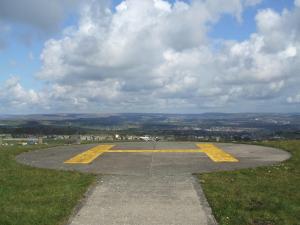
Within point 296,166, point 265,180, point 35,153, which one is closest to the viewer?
point 265,180

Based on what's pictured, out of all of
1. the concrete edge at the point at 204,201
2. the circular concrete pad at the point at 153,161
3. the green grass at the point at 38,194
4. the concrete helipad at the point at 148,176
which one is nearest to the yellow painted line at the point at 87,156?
the concrete helipad at the point at 148,176

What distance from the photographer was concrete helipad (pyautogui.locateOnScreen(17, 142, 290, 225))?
7.43m

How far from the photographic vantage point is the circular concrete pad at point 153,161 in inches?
478

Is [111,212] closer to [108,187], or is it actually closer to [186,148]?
[108,187]

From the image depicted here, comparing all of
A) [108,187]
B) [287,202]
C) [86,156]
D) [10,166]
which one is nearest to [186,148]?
[86,156]

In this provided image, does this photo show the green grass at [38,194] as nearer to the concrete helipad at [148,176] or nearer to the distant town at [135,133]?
the concrete helipad at [148,176]

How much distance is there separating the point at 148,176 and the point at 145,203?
278cm

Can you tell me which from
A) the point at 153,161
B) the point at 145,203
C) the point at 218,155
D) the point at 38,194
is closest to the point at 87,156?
the point at 153,161

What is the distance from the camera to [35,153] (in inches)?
675

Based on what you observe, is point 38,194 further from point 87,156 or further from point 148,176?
point 87,156

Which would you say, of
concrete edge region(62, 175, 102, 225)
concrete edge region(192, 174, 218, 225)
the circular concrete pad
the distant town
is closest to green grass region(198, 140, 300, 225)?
concrete edge region(192, 174, 218, 225)

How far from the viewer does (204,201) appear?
27.6 ft

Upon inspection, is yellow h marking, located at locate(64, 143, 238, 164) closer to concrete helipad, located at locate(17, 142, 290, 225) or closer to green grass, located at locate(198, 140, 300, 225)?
concrete helipad, located at locate(17, 142, 290, 225)

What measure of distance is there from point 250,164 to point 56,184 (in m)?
5.75
